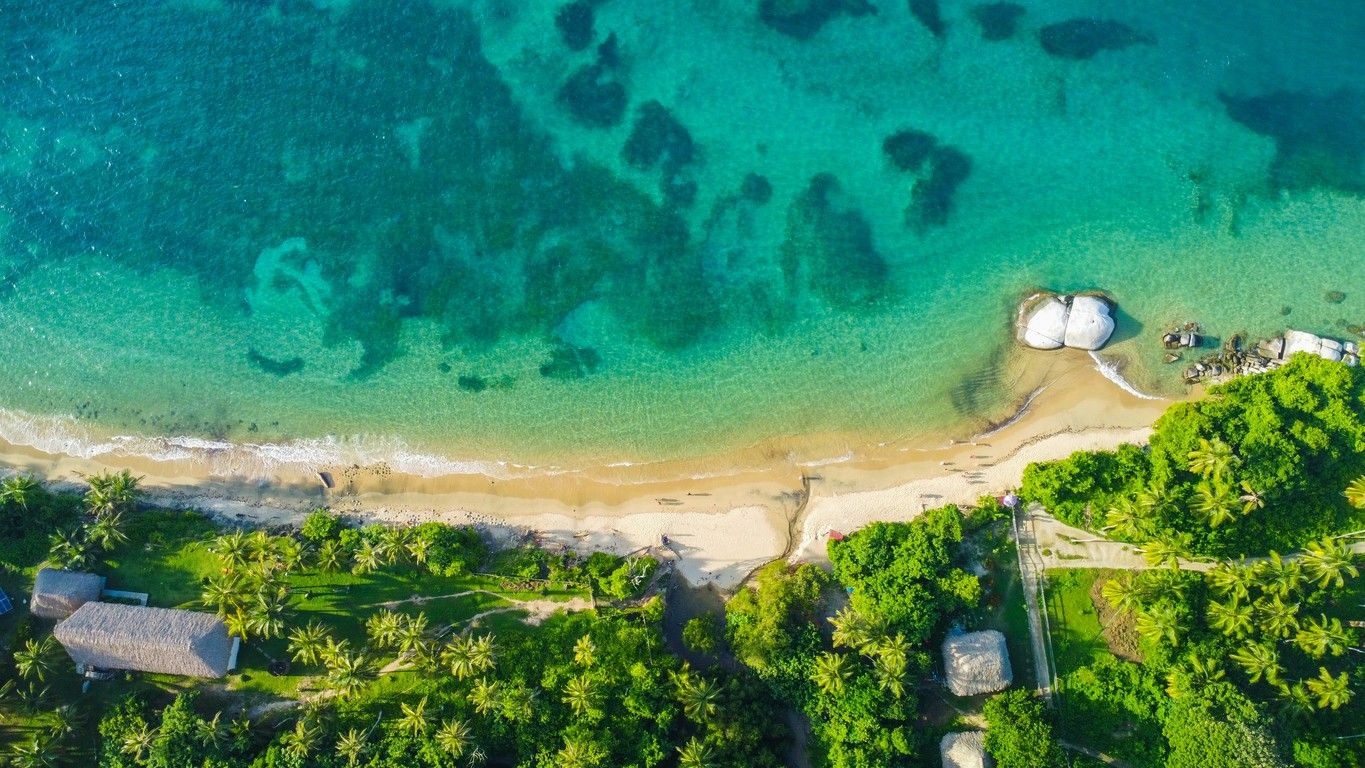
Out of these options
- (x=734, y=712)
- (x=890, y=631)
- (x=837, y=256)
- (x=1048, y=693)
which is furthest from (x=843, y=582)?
(x=837, y=256)

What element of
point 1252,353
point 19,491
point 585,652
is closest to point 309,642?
point 585,652

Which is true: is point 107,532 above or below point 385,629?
above

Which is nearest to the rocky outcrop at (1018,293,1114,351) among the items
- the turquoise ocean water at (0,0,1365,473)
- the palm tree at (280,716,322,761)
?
the turquoise ocean water at (0,0,1365,473)

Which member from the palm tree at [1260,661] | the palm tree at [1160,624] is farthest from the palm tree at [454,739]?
the palm tree at [1260,661]

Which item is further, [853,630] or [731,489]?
[731,489]

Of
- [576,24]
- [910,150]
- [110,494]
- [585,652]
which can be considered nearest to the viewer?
[585,652]

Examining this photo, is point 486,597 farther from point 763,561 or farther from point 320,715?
point 763,561

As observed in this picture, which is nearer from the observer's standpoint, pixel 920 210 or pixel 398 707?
pixel 398 707

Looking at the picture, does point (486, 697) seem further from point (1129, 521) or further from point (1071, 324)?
point (1071, 324)

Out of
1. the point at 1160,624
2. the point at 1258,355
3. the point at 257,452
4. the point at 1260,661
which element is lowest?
Result: the point at 1260,661
